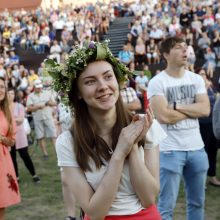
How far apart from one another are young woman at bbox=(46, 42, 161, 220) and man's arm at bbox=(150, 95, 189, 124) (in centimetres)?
149

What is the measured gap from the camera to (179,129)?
3893 millimetres

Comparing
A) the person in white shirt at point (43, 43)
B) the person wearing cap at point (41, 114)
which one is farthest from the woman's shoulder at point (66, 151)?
the person in white shirt at point (43, 43)

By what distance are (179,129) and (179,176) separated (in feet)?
1.32

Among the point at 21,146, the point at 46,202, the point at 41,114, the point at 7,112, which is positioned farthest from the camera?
the point at 41,114

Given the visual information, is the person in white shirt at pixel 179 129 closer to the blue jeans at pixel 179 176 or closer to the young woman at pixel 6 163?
the blue jeans at pixel 179 176

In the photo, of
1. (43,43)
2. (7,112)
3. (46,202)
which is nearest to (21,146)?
(46,202)

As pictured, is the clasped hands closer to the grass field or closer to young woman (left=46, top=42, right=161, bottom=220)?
young woman (left=46, top=42, right=161, bottom=220)

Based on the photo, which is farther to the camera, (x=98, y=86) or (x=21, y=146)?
(x=21, y=146)

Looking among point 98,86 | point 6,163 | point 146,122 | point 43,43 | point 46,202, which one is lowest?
point 46,202

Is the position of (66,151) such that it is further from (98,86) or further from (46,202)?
(46,202)

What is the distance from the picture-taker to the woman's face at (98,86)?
227 centimetres

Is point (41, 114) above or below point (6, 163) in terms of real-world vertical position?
above

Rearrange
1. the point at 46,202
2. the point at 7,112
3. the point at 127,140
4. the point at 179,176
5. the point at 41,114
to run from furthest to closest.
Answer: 1. the point at 41,114
2. the point at 46,202
3. the point at 7,112
4. the point at 179,176
5. the point at 127,140

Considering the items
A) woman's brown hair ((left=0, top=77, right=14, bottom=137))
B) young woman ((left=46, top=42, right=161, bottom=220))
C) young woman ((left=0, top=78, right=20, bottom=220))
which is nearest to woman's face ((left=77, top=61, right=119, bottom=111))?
young woman ((left=46, top=42, right=161, bottom=220))
